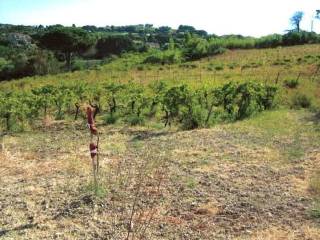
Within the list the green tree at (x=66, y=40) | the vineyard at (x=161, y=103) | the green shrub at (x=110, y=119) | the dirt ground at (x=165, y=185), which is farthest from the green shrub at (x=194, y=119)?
the green tree at (x=66, y=40)

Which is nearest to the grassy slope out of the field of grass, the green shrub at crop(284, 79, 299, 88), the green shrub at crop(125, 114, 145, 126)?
the green shrub at crop(284, 79, 299, 88)

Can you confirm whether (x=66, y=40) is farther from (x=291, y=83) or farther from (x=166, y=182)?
(x=166, y=182)

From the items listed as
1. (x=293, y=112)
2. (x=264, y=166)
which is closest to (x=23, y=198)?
(x=264, y=166)

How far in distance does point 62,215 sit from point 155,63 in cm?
3465

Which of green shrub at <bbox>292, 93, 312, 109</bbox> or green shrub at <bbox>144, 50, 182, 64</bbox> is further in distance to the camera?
green shrub at <bbox>144, 50, 182, 64</bbox>

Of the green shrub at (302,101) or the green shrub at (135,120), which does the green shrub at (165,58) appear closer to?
the green shrub at (302,101)

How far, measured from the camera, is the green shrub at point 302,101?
1536 centimetres

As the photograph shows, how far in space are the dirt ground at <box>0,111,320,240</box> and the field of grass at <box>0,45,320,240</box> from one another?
0.05 ft

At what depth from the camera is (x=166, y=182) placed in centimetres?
804

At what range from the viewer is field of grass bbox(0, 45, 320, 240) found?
6.41m

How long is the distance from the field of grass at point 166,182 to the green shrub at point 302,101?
2.42 metres

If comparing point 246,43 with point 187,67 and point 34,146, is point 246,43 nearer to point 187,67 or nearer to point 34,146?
point 187,67

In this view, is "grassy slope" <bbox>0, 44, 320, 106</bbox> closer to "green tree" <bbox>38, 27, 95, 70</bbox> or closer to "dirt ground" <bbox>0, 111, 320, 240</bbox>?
"green tree" <bbox>38, 27, 95, 70</bbox>

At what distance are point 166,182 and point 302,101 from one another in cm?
862
